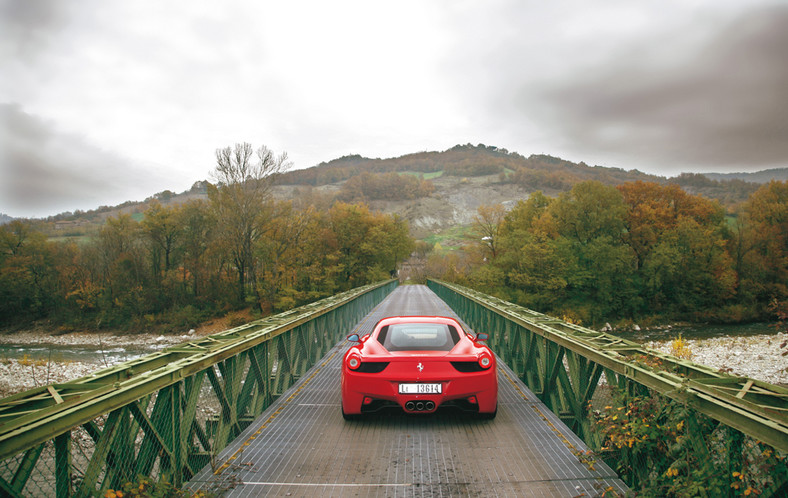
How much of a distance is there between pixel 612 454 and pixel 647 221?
152ft

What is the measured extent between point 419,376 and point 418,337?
0.61 meters

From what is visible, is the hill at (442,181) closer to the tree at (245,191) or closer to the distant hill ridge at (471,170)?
the distant hill ridge at (471,170)

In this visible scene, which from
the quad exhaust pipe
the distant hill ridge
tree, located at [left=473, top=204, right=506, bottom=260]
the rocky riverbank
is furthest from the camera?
the distant hill ridge

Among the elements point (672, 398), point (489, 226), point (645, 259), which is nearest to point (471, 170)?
point (489, 226)

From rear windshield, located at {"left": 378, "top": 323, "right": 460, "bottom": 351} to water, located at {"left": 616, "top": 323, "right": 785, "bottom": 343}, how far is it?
108 ft

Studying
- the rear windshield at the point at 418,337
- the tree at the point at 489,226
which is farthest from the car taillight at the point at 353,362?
the tree at the point at 489,226

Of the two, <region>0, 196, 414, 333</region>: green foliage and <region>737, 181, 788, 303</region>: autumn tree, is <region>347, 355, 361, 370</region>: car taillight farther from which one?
<region>737, 181, 788, 303</region>: autumn tree

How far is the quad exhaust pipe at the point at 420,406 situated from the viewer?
4.44 m

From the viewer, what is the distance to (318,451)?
13.8 ft

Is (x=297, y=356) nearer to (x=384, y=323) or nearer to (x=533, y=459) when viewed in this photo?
(x=384, y=323)

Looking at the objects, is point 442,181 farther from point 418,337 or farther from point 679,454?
point 679,454

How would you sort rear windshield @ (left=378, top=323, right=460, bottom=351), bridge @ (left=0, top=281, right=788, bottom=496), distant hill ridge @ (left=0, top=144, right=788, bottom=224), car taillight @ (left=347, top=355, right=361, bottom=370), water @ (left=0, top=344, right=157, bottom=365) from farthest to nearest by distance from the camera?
distant hill ridge @ (left=0, top=144, right=788, bottom=224), water @ (left=0, top=344, right=157, bottom=365), rear windshield @ (left=378, top=323, right=460, bottom=351), car taillight @ (left=347, top=355, right=361, bottom=370), bridge @ (left=0, top=281, right=788, bottom=496)

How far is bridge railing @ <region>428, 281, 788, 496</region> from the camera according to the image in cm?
223

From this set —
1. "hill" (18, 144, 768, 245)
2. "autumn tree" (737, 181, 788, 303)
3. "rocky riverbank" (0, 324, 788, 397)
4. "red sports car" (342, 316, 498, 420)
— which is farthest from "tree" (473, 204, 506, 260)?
"hill" (18, 144, 768, 245)
